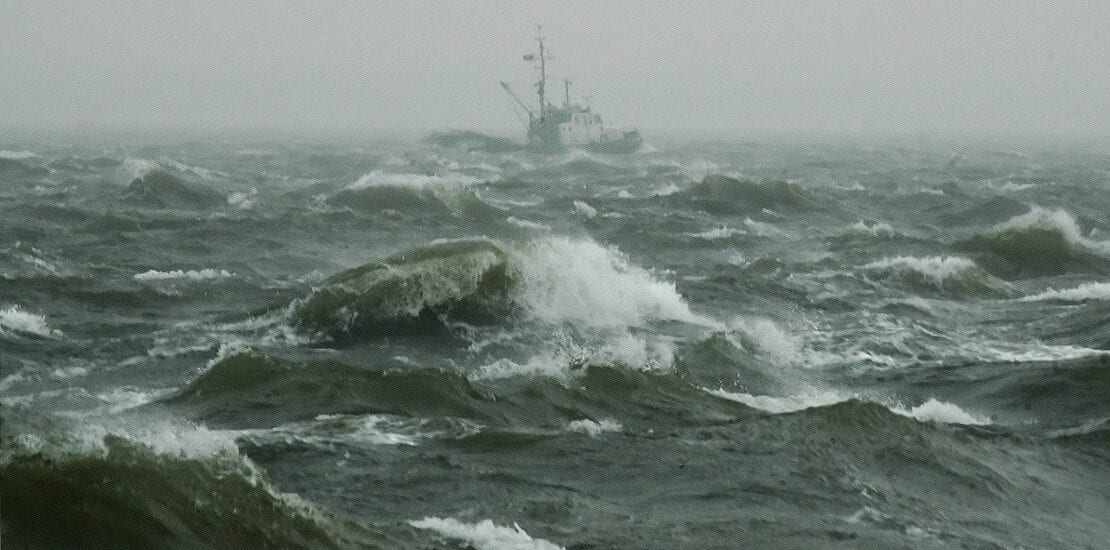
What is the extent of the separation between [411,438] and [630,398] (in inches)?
126

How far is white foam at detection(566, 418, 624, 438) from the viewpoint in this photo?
1141 centimetres

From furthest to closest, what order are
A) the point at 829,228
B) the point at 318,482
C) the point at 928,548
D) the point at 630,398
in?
the point at 829,228, the point at 630,398, the point at 318,482, the point at 928,548

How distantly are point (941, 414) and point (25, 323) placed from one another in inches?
516

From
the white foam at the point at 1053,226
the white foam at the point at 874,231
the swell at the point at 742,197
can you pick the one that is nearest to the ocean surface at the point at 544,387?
the white foam at the point at 1053,226

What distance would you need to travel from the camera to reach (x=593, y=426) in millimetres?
11633

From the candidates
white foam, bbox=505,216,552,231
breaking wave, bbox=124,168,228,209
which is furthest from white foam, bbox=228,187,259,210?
white foam, bbox=505,216,552,231

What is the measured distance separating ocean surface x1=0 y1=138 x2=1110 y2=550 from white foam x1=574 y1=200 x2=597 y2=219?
534cm

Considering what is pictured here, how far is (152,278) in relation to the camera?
20531 millimetres

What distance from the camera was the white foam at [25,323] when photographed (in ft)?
51.1

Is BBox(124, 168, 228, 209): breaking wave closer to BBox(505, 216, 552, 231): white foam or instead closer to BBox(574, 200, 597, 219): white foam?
BBox(505, 216, 552, 231): white foam

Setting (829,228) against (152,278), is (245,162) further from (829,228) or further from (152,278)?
(152,278)

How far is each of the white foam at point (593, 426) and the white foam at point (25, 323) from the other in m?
8.40

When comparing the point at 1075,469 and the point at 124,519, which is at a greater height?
the point at 124,519

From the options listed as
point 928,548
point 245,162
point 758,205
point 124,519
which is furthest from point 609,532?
Answer: point 245,162
